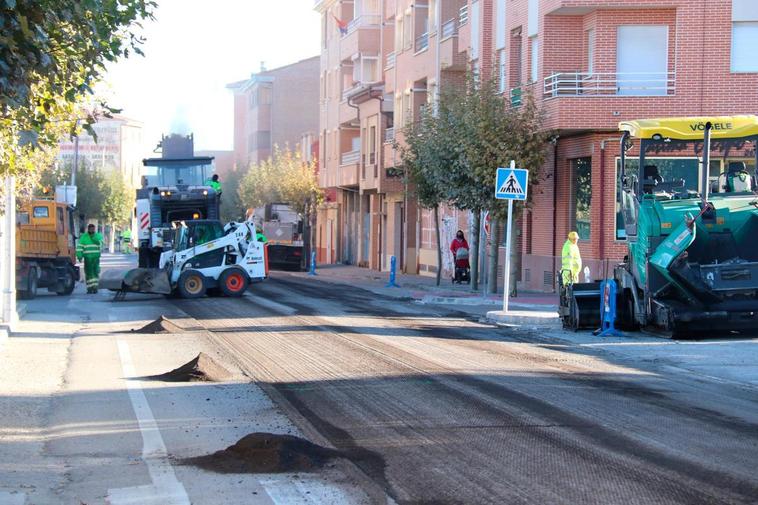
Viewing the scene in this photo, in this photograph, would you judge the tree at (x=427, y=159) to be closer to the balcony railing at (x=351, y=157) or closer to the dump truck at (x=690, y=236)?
the dump truck at (x=690, y=236)

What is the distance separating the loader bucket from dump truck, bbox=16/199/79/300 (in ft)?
10.5

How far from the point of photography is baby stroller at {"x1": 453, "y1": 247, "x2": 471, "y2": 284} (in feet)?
120

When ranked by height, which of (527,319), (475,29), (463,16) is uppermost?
(463,16)

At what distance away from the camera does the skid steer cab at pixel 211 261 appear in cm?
2808

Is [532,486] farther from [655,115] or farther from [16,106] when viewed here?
[655,115]

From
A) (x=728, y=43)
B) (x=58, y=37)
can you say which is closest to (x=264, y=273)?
(x=728, y=43)

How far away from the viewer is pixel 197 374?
12938mm

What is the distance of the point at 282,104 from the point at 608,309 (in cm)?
7294

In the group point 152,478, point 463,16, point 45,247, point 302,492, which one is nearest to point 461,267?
point 463,16

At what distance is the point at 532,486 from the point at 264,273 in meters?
22.1

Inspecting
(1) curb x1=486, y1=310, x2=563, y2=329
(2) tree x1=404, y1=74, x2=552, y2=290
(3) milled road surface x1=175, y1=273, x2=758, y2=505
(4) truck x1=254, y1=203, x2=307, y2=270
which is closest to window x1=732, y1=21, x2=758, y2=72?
(2) tree x1=404, y1=74, x2=552, y2=290

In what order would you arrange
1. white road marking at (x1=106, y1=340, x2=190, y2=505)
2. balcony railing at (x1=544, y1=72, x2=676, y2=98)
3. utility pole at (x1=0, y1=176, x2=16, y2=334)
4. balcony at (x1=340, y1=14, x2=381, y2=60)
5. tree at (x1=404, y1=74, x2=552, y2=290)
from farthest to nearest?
1. balcony at (x1=340, y1=14, x2=381, y2=60)
2. balcony railing at (x1=544, y1=72, x2=676, y2=98)
3. tree at (x1=404, y1=74, x2=552, y2=290)
4. utility pole at (x1=0, y1=176, x2=16, y2=334)
5. white road marking at (x1=106, y1=340, x2=190, y2=505)

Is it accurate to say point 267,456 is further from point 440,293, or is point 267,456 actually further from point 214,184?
point 214,184

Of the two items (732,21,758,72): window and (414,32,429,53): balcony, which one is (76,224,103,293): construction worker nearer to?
(414,32,429,53): balcony
